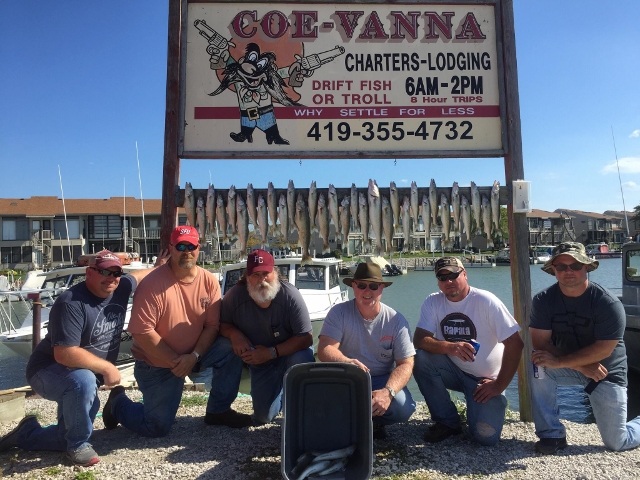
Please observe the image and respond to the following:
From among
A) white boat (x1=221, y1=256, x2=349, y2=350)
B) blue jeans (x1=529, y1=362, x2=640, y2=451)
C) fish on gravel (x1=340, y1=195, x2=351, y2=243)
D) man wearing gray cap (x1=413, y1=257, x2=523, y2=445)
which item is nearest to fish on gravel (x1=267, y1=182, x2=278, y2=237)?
fish on gravel (x1=340, y1=195, x2=351, y2=243)

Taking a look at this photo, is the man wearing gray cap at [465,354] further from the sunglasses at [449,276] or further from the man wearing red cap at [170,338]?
the man wearing red cap at [170,338]

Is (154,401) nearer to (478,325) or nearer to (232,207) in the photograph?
(232,207)

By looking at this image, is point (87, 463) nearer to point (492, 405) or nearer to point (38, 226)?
point (492, 405)

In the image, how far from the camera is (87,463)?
2.87 metres

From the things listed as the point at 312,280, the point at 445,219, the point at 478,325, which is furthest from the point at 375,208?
the point at 312,280

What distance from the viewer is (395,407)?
3.18m

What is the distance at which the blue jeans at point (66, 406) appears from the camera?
2.91m

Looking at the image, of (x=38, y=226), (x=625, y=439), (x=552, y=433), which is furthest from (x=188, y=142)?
(x=38, y=226)

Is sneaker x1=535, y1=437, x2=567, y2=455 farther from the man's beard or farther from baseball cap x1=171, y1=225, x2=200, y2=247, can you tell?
baseball cap x1=171, y1=225, x2=200, y2=247

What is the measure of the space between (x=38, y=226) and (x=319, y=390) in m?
41.8

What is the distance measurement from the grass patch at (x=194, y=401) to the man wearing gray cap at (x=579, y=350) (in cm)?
277

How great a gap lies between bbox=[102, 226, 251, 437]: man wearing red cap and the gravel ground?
0.16 meters

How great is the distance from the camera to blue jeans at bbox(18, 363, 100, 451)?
2.91 m

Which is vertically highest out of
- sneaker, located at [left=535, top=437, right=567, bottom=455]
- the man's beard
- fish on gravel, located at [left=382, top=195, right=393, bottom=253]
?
fish on gravel, located at [left=382, top=195, right=393, bottom=253]
